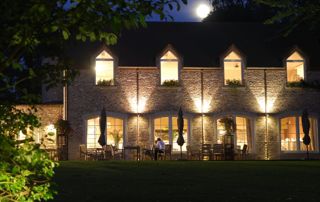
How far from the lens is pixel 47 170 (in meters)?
4.52

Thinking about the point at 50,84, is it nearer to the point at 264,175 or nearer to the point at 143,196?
the point at 143,196

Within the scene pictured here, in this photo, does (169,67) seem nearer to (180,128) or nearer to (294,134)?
(180,128)

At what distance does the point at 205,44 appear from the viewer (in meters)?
29.9

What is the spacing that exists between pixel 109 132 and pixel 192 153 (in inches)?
160

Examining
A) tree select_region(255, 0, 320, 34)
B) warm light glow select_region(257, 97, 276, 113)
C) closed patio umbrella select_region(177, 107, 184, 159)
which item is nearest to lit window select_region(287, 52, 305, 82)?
warm light glow select_region(257, 97, 276, 113)

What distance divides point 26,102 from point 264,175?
12048 millimetres

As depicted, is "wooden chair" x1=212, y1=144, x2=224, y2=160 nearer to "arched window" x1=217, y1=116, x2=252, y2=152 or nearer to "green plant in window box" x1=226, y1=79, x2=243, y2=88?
"arched window" x1=217, y1=116, x2=252, y2=152

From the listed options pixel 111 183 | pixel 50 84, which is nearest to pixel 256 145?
pixel 111 183

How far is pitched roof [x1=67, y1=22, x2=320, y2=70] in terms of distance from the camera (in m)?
28.2

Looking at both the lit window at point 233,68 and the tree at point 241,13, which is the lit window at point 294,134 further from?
the tree at point 241,13

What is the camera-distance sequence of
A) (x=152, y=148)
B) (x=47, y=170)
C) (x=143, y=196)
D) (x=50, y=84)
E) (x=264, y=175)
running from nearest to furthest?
1. (x=47, y=170)
2. (x=50, y=84)
3. (x=143, y=196)
4. (x=264, y=175)
5. (x=152, y=148)

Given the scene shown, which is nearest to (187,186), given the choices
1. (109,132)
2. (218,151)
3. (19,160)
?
(19,160)

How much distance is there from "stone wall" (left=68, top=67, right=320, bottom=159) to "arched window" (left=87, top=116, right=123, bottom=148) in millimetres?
379

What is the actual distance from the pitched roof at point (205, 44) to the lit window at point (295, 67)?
34cm
